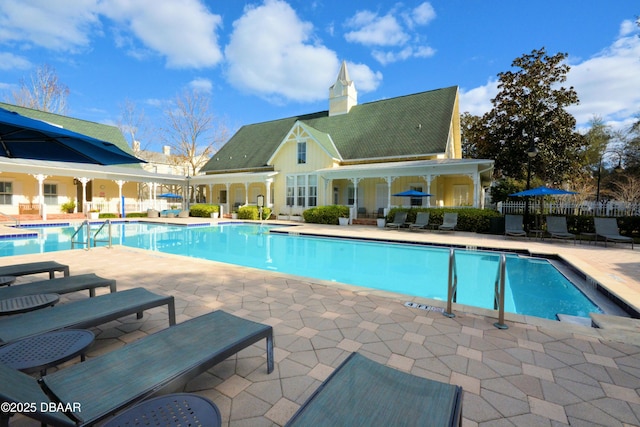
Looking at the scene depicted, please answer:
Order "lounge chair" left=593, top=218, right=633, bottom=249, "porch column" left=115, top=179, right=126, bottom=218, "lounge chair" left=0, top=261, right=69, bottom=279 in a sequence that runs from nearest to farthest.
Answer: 1. "lounge chair" left=0, top=261, right=69, bottom=279
2. "lounge chair" left=593, top=218, right=633, bottom=249
3. "porch column" left=115, top=179, right=126, bottom=218

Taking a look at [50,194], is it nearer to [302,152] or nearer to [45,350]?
[302,152]

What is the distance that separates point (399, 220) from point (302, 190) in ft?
28.5

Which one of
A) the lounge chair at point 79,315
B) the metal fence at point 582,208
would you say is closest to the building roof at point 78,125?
the lounge chair at point 79,315

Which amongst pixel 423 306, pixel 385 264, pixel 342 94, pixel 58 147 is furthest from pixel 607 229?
pixel 342 94

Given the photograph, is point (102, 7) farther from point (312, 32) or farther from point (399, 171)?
point (399, 171)

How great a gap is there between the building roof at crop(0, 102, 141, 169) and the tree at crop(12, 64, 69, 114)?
237 inches

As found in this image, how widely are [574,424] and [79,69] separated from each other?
3198 cm

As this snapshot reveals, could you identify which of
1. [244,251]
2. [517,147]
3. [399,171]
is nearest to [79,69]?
[244,251]

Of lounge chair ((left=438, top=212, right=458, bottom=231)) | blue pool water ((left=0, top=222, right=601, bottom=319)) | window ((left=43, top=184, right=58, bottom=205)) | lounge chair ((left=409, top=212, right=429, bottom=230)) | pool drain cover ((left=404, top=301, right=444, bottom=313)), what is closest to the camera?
pool drain cover ((left=404, top=301, right=444, bottom=313))

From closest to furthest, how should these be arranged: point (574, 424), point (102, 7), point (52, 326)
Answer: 1. point (574, 424)
2. point (52, 326)
3. point (102, 7)

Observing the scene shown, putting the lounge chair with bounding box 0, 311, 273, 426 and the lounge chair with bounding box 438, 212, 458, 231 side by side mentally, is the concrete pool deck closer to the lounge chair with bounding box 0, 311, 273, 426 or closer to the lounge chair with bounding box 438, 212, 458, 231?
the lounge chair with bounding box 0, 311, 273, 426

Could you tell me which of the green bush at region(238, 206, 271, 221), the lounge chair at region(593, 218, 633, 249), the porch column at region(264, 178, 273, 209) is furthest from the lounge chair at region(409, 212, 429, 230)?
the porch column at region(264, 178, 273, 209)

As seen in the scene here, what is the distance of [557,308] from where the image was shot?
5.40m

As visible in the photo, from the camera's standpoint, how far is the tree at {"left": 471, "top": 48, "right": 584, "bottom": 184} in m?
18.8
